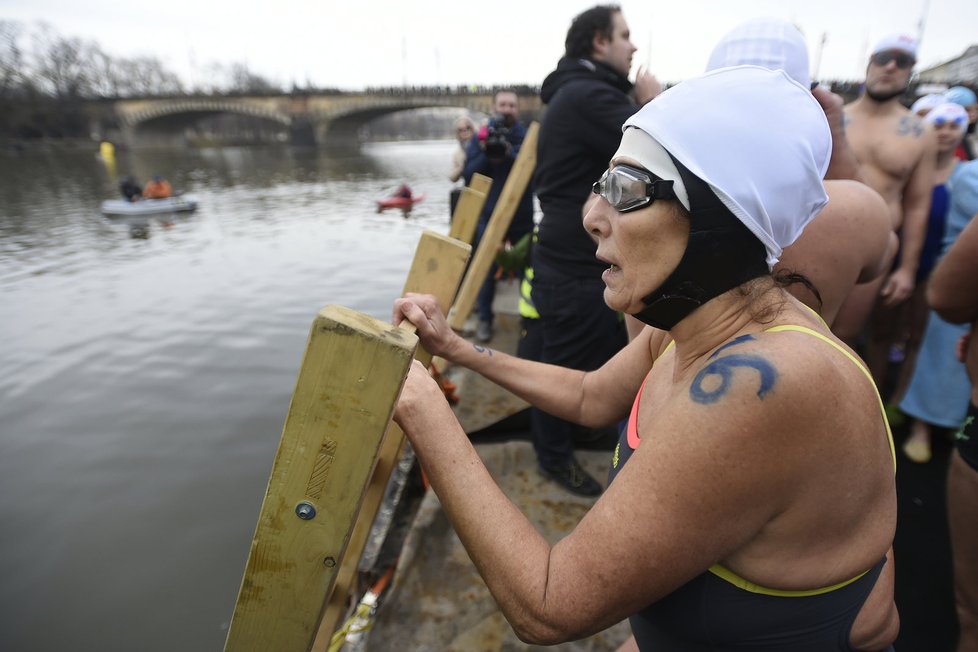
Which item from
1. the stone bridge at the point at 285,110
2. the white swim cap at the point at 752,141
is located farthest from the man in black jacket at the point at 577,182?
the stone bridge at the point at 285,110

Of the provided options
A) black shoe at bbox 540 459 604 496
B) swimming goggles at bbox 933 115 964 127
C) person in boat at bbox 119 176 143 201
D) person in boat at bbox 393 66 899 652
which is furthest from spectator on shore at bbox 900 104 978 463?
person in boat at bbox 119 176 143 201

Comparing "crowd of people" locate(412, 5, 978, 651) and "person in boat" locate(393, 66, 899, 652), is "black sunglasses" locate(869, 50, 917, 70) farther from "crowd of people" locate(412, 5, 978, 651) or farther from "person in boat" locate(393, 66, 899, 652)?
"person in boat" locate(393, 66, 899, 652)

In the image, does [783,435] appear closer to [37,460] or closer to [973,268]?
[973,268]

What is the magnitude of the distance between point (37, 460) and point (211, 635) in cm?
327

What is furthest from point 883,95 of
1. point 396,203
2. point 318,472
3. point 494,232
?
point 396,203

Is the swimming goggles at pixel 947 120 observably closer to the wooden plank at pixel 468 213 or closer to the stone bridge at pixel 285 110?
the wooden plank at pixel 468 213

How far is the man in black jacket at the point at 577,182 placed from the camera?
2.62 meters

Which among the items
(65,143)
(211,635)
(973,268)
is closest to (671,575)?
(973,268)

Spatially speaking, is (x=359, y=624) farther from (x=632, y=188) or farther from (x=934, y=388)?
(x=934, y=388)

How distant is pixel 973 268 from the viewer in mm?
1541

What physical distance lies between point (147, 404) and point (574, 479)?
18.1 ft

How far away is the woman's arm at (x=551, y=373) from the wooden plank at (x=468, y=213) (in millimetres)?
1207

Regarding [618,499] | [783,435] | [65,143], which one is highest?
[783,435]

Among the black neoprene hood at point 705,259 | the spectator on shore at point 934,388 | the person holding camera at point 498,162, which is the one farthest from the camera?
the person holding camera at point 498,162
